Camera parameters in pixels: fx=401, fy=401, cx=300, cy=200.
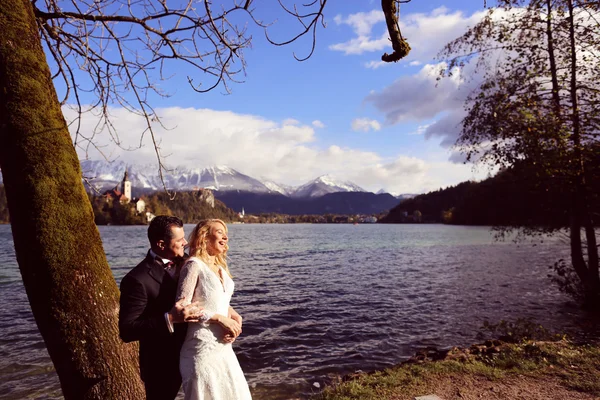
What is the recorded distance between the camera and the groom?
10.1 ft

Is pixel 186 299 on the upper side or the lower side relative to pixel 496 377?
upper

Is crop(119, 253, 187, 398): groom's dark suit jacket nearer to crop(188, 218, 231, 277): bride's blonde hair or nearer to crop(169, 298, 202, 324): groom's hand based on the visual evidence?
crop(169, 298, 202, 324): groom's hand

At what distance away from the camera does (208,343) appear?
3168 mm

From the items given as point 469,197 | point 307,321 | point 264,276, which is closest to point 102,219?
point 469,197

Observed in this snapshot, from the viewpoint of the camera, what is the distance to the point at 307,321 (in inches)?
546

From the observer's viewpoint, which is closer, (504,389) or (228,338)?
(228,338)

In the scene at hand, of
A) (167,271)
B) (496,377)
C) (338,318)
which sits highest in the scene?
(167,271)

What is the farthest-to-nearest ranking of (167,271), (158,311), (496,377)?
(496,377) → (167,271) → (158,311)

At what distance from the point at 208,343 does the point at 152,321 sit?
1.53ft

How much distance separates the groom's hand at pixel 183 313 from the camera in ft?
9.98

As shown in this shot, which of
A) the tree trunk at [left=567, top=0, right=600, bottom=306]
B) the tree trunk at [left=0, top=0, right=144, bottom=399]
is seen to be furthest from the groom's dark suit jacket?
the tree trunk at [left=567, top=0, right=600, bottom=306]

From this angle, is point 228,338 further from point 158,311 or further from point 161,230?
point 161,230

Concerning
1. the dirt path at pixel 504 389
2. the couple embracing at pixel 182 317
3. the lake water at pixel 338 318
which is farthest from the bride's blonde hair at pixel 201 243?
the lake water at pixel 338 318

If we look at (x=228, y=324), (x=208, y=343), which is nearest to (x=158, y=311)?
(x=208, y=343)
